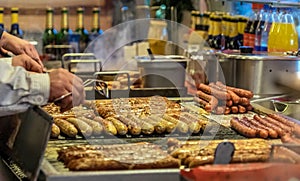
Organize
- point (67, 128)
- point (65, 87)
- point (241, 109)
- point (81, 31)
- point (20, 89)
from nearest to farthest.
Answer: point (20, 89), point (65, 87), point (67, 128), point (241, 109), point (81, 31)

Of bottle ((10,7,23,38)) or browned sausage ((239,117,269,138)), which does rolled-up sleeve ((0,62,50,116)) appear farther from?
bottle ((10,7,23,38))

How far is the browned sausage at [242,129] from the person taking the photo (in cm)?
263

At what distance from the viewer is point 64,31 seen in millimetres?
5594

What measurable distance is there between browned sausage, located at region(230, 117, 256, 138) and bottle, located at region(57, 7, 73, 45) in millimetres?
2986

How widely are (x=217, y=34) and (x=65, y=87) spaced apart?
2.24 metres

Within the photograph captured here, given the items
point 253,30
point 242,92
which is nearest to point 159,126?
point 242,92

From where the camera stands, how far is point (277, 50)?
3666 mm

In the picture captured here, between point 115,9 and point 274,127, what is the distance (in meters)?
3.70

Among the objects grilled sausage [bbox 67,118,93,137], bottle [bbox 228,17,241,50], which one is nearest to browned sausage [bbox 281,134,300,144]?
grilled sausage [bbox 67,118,93,137]

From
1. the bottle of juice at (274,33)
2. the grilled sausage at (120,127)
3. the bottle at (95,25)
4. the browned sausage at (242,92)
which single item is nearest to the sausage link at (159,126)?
the grilled sausage at (120,127)

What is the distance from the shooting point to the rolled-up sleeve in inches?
82.3

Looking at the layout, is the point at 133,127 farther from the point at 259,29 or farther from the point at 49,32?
the point at 49,32

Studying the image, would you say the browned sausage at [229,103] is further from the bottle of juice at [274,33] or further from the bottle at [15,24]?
the bottle at [15,24]

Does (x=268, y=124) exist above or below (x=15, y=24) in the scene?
below
